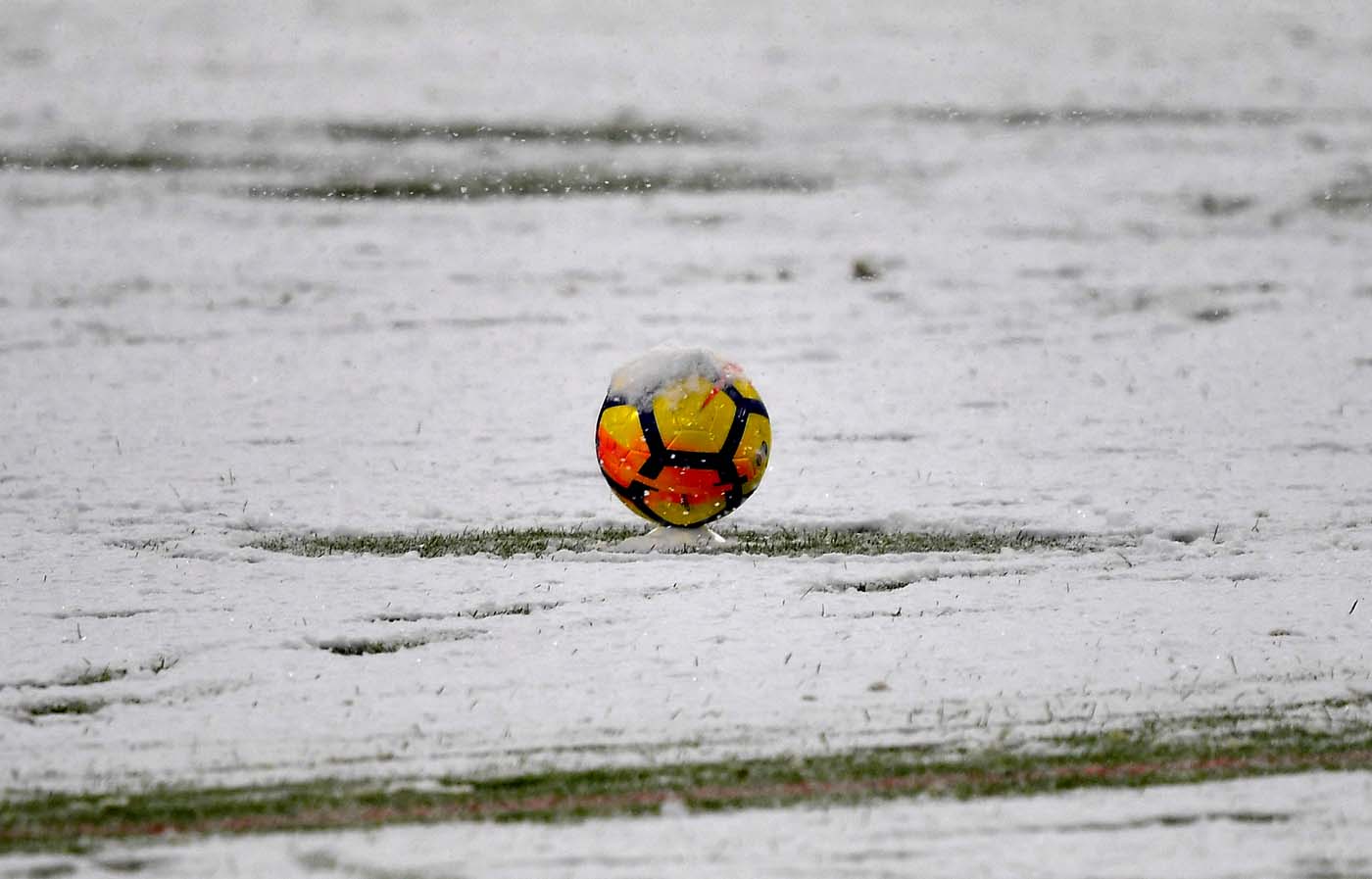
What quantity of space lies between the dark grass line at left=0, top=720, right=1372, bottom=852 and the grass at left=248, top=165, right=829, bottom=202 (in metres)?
10.0

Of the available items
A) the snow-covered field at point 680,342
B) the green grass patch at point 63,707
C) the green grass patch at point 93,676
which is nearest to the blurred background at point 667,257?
the snow-covered field at point 680,342

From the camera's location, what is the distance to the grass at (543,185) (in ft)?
46.2

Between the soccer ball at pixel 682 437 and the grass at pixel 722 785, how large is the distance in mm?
1767

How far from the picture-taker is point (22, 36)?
67.7 ft

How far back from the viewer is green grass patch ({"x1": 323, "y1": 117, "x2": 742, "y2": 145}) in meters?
16.1

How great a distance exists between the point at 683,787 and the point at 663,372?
85.2 inches

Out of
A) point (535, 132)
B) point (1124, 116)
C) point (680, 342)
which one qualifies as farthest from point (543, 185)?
point (1124, 116)

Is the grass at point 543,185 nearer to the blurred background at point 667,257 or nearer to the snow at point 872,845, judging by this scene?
the blurred background at point 667,257

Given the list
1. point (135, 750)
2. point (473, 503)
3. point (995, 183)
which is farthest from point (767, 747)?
point (995, 183)

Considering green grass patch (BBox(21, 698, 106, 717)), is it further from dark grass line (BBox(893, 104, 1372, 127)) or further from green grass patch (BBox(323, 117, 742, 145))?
→ dark grass line (BBox(893, 104, 1372, 127))

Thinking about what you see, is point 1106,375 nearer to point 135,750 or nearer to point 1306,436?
point 1306,436

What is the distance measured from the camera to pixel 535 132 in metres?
16.4

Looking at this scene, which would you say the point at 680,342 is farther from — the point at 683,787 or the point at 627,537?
the point at 683,787

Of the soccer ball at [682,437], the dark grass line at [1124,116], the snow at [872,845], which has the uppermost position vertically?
the dark grass line at [1124,116]
